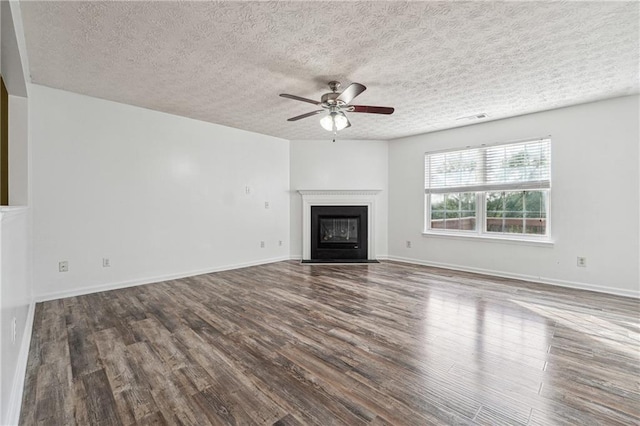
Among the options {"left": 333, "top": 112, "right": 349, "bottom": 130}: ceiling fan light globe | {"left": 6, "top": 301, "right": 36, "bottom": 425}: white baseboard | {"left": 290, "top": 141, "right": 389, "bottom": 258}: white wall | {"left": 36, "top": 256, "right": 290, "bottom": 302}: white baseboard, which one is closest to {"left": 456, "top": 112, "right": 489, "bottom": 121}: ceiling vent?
{"left": 290, "top": 141, "right": 389, "bottom": 258}: white wall

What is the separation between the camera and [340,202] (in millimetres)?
5918

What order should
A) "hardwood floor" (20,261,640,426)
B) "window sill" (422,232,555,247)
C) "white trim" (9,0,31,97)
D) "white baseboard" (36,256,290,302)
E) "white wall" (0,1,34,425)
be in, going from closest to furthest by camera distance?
1. "white wall" (0,1,34,425)
2. "hardwood floor" (20,261,640,426)
3. "white trim" (9,0,31,97)
4. "white baseboard" (36,256,290,302)
5. "window sill" (422,232,555,247)

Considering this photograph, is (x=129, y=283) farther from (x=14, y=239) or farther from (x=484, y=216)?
(x=484, y=216)

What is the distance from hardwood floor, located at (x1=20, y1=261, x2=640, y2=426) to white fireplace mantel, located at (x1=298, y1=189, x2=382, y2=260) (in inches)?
90.9

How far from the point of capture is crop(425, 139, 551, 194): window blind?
167 inches

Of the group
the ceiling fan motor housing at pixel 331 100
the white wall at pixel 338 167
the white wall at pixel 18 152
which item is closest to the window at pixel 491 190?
the white wall at pixel 338 167

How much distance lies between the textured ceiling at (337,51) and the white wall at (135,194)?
40cm

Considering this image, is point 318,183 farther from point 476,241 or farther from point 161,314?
point 161,314

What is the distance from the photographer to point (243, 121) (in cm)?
468

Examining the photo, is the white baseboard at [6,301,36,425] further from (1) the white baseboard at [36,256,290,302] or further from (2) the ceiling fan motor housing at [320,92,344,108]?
(2) the ceiling fan motor housing at [320,92,344,108]

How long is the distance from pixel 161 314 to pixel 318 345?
69.3 inches

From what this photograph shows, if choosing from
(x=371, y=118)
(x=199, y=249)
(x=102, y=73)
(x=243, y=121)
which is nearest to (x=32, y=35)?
(x=102, y=73)

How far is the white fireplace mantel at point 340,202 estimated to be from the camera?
586cm

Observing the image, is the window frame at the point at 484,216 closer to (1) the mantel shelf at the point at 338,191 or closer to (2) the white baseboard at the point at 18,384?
(1) the mantel shelf at the point at 338,191
